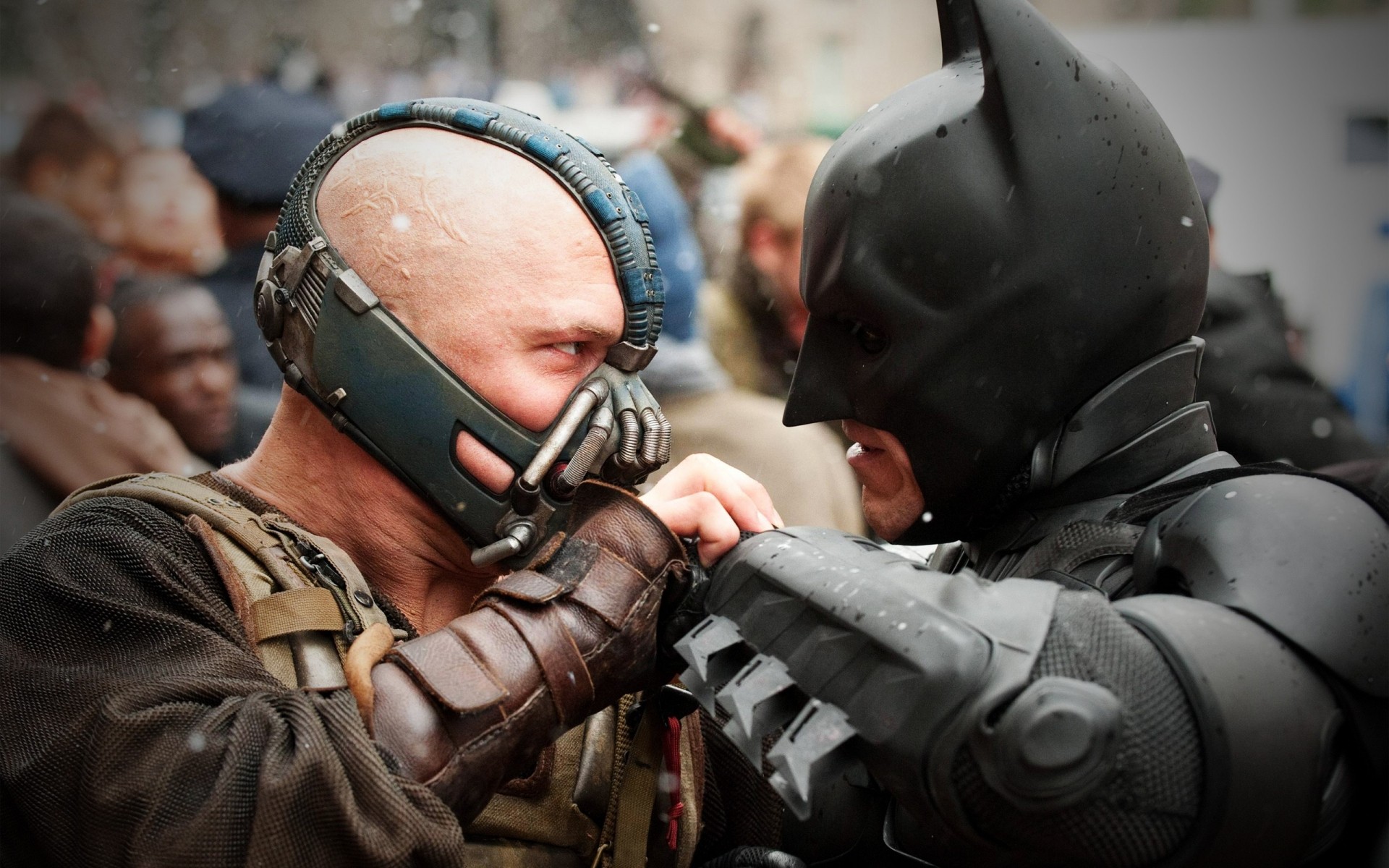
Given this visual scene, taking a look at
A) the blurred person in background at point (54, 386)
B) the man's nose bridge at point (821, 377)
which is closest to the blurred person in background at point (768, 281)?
the blurred person in background at point (54, 386)

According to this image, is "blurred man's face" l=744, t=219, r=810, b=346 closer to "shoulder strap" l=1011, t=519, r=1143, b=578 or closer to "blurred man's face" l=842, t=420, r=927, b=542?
"blurred man's face" l=842, t=420, r=927, b=542

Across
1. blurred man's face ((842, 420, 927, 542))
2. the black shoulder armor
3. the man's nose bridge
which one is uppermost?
the man's nose bridge

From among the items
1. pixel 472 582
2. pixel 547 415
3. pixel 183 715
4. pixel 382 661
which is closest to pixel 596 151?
pixel 547 415

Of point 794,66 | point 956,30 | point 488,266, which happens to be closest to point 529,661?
point 488,266

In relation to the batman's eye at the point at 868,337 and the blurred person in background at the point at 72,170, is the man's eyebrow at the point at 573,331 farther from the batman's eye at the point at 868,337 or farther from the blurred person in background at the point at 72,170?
the blurred person in background at the point at 72,170

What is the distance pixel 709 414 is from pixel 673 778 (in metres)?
1.73

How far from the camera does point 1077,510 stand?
1920 millimetres

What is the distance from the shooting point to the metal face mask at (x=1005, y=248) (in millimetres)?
1878

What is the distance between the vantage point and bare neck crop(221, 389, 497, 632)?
210cm

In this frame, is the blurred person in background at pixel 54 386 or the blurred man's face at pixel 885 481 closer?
the blurred man's face at pixel 885 481

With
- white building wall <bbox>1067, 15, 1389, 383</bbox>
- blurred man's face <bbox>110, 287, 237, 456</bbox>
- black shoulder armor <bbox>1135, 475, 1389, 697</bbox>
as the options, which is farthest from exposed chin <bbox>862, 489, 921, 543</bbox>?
white building wall <bbox>1067, 15, 1389, 383</bbox>

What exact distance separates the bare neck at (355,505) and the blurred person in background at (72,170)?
2347 millimetres

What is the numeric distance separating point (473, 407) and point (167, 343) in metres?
2.33

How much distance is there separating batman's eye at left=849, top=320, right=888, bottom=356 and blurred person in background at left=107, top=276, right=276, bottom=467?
7.80ft
